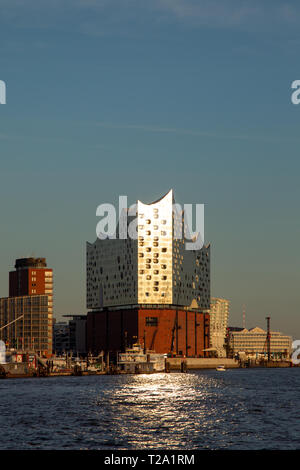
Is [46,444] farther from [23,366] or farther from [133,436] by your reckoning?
[23,366]

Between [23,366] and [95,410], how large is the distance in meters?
108

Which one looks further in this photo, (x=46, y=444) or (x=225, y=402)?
(x=225, y=402)

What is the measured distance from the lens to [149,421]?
249 feet

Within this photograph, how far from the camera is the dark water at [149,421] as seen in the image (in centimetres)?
6016

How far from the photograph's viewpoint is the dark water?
6016 cm

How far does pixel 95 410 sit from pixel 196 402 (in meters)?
17.9

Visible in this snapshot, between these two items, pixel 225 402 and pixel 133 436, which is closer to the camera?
pixel 133 436

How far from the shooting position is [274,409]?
90062 mm
